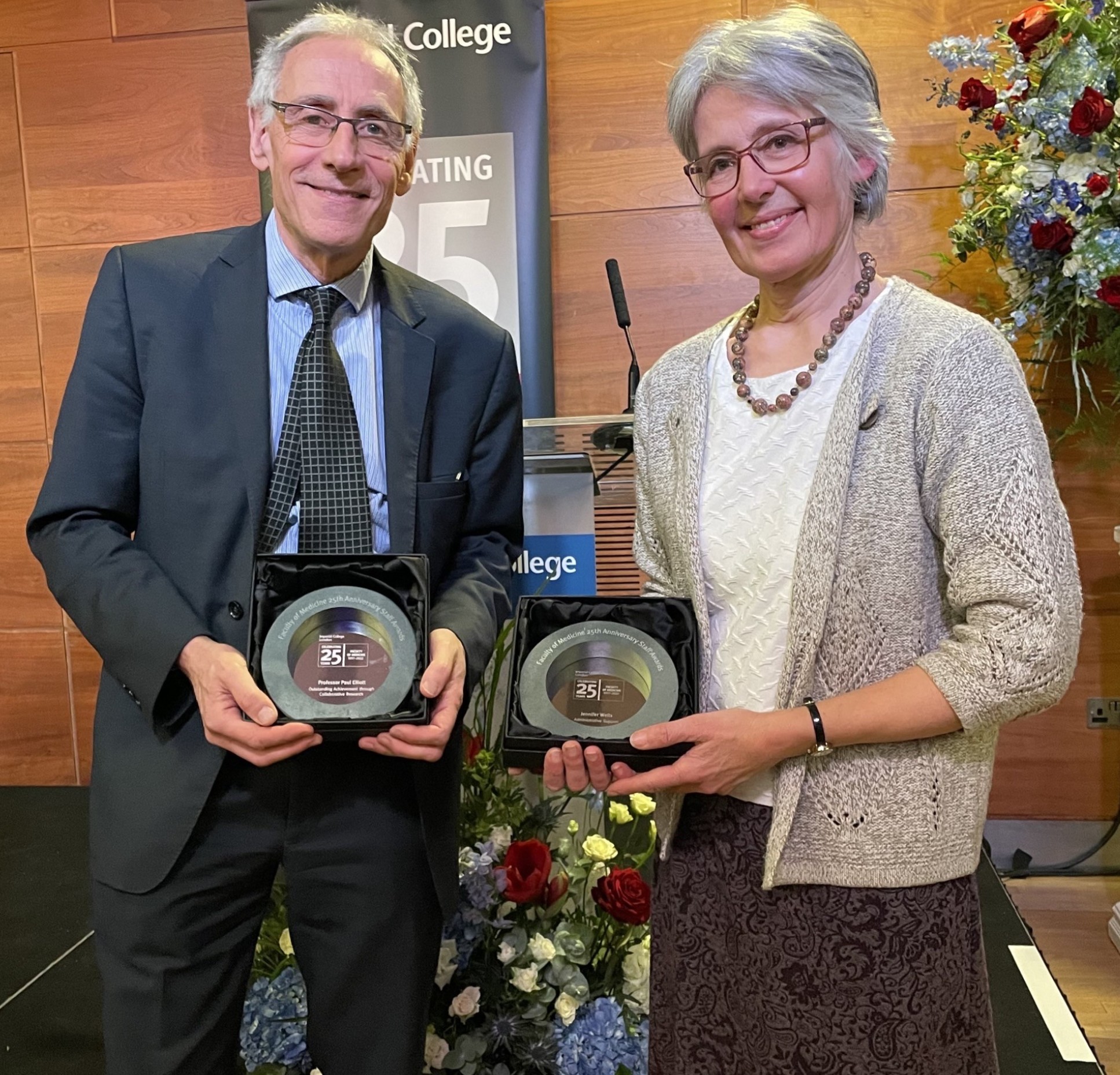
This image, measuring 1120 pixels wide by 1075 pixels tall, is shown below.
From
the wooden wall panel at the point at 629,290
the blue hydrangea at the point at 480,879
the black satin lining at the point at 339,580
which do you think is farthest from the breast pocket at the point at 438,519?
the wooden wall panel at the point at 629,290

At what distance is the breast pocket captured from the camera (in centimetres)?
143

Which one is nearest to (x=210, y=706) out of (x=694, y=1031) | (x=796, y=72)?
(x=694, y=1031)

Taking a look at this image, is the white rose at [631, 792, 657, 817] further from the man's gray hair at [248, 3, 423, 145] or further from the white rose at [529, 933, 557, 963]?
the man's gray hair at [248, 3, 423, 145]

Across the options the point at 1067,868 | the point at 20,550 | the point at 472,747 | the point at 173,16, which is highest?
the point at 173,16

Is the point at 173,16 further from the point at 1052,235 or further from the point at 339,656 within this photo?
the point at 339,656

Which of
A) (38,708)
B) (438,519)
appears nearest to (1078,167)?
(438,519)

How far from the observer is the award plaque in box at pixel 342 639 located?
121 cm

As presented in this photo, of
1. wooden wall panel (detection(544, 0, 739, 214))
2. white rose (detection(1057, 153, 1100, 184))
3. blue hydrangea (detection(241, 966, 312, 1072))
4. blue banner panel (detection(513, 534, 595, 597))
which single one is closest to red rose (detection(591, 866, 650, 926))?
blue hydrangea (detection(241, 966, 312, 1072))

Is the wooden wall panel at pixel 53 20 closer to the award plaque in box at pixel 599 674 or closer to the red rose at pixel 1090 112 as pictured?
the red rose at pixel 1090 112

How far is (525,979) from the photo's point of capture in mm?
1774

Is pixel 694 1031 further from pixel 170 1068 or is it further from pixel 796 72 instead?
pixel 796 72

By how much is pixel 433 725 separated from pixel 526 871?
709mm

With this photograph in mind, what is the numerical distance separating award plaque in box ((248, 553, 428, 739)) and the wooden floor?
6.45 ft

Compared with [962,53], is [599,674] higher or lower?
lower
